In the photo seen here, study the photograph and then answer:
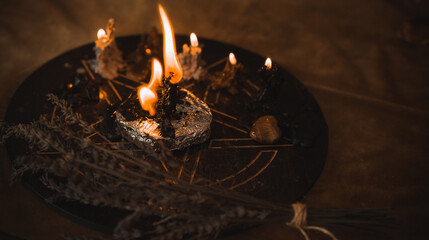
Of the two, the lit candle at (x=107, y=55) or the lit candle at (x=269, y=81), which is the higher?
the lit candle at (x=107, y=55)

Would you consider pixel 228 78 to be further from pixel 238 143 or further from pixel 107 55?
pixel 107 55

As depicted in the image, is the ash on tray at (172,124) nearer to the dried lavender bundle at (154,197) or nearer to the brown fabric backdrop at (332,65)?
the dried lavender bundle at (154,197)

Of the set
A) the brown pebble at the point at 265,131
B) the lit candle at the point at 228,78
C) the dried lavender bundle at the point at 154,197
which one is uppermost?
the lit candle at the point at 228,78

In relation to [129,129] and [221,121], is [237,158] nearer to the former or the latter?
[221,121]

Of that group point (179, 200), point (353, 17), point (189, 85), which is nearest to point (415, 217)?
point (179, 200)

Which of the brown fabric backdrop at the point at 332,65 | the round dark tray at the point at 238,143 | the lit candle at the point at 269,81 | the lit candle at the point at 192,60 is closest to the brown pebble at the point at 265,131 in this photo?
the round dark tray at the point at 238,143

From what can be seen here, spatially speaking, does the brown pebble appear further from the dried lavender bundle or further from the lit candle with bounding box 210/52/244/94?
the dried lavender bundle
